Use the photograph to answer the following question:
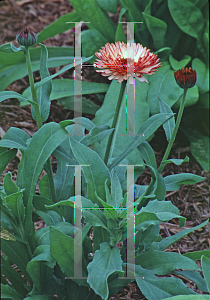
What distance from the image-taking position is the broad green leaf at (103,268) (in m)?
0.62

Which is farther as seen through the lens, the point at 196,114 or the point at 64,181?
the point at 196,114

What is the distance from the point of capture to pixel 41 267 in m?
0.74

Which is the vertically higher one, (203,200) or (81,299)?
(203,200)

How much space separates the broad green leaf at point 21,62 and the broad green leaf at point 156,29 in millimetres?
375

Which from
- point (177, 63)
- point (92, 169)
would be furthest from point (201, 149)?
point (92, 169)

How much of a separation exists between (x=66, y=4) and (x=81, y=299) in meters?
1.68

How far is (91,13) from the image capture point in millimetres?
1288

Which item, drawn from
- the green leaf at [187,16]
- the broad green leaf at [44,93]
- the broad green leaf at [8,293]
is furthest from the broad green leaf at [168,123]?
the green leaf at [187,16]

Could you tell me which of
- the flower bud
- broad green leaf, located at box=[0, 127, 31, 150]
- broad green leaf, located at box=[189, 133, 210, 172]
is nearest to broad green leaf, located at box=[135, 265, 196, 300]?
broad green leaf, located at box=[0, 127, 31, 150]

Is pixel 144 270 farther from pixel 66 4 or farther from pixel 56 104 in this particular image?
pixel 66 4

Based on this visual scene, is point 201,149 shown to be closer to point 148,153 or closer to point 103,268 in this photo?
point 148,153

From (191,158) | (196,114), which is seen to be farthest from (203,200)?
(196,114)

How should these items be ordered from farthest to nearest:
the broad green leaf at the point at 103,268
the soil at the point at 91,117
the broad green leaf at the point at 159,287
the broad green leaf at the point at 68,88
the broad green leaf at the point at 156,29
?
1. the broad green leaf at the point at 68,88
2. the broad green leaf at the point at 156,29
3. the soil at the point at 91,117
4. the broad green leaf at the point at 159,287
5. the broad green leaf at the point at 103,268

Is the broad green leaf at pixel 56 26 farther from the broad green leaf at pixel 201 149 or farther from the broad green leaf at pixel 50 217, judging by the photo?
the broad green leaf at pixel 50 217
